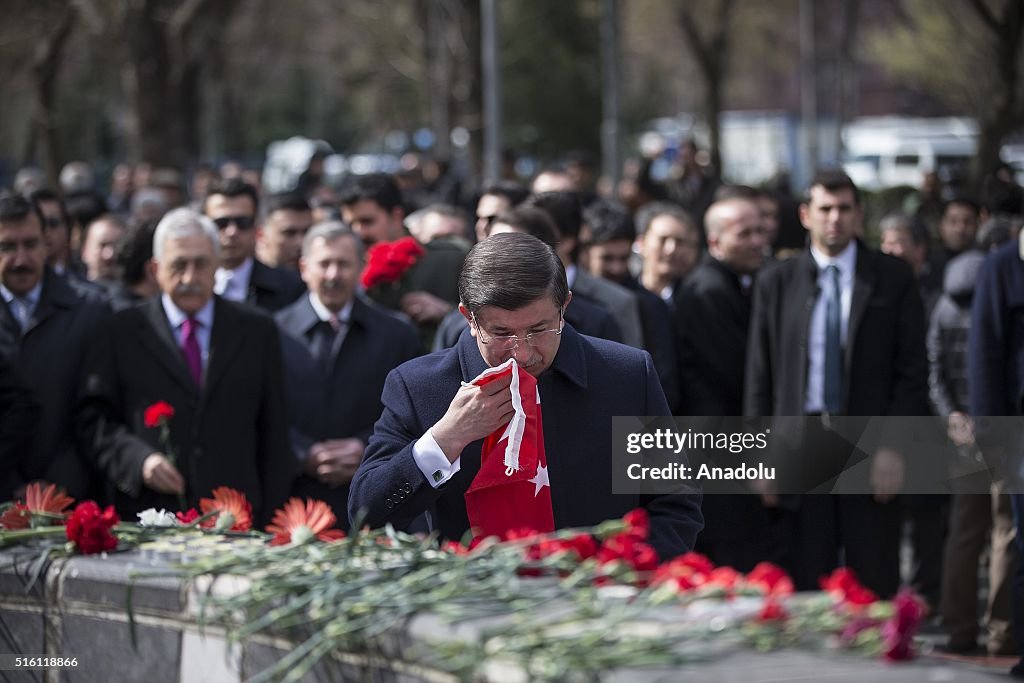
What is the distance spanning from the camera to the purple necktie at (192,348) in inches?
270

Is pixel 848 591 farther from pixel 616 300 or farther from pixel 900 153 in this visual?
pixel 900 153

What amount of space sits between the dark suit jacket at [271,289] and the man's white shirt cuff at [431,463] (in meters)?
4.70

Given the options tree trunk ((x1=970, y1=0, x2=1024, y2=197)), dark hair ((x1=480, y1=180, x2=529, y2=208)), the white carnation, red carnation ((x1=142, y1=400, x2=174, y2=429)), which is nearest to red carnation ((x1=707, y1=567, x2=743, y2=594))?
the white carnation

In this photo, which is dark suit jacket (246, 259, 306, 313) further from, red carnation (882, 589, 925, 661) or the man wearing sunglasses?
red carnation (882, 589, 925, 661)

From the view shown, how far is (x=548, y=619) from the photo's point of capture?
2.77m

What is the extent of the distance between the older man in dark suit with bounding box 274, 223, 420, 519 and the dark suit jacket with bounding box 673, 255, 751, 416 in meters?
1.66

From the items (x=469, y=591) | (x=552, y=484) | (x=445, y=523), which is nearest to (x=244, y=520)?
(x=445, y=523)

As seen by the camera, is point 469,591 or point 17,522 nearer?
point 469,591

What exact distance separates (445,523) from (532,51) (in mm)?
31224

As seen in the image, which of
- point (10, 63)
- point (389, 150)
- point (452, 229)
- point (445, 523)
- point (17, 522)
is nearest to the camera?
point (17, 522)

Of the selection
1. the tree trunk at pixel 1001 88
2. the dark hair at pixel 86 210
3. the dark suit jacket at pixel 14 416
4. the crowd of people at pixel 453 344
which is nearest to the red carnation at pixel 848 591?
the crowd of people at pixel 453 344

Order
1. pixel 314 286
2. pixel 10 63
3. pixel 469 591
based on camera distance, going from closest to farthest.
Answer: pixel 469 591 → pixel 314 286 → pixel 10 63

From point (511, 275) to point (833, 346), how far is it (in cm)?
404

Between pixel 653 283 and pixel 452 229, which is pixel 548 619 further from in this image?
pixel 452 229
